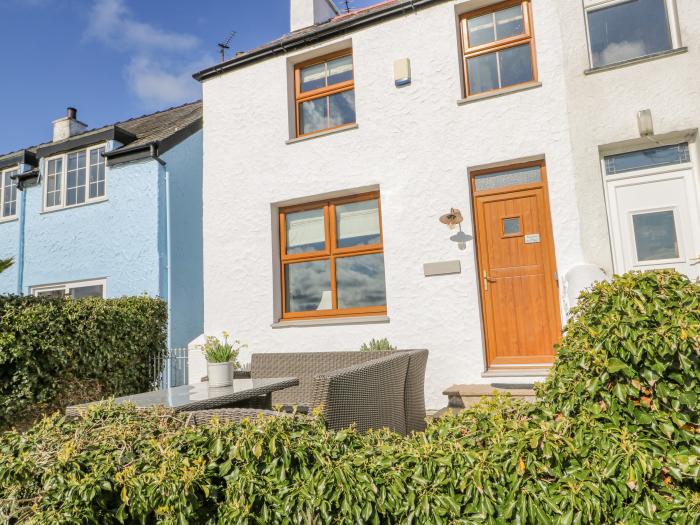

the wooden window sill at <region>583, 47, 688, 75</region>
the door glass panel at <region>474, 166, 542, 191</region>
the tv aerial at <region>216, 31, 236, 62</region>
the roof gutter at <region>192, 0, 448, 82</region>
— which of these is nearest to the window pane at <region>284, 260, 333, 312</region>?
the door glass panel at <region>474, 166, 542, 191</region>

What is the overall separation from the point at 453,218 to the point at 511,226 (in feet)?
2.32

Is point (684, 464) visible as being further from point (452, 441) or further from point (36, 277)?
point (36, 277)

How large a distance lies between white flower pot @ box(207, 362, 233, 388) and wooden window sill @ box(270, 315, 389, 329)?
2.95 m

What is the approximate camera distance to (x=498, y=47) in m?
6.44

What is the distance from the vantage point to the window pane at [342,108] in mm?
7305

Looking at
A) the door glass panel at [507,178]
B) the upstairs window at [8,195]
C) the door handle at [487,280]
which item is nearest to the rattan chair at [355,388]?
the door handle at [487,280]

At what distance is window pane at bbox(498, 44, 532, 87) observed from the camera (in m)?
6.28

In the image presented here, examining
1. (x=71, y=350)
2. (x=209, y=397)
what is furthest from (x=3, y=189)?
(x=209, y=397)

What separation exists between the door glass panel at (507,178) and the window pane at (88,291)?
26.6 feet

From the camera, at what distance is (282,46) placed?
24.9ft

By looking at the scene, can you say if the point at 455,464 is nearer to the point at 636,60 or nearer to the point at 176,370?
the point at 636,60

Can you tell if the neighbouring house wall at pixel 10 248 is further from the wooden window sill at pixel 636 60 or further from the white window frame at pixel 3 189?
the wooden window sill at pixel 636 60

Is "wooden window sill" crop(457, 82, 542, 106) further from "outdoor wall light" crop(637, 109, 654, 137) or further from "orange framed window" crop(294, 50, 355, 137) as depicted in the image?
"orange framed window" crop(294, 50, 355, 137)

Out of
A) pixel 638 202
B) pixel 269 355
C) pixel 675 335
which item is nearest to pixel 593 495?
pixel 675 335
